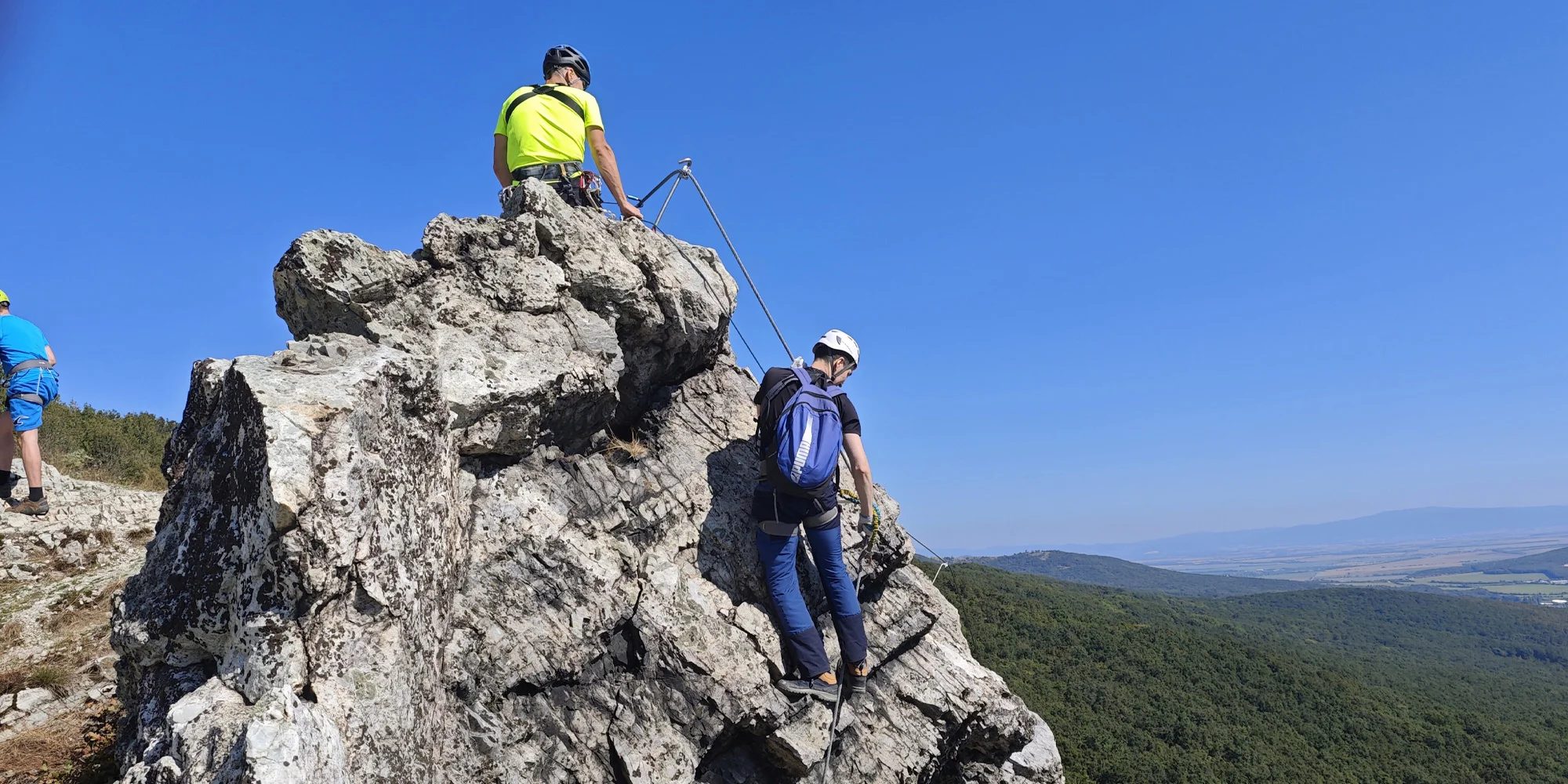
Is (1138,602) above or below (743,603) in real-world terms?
below

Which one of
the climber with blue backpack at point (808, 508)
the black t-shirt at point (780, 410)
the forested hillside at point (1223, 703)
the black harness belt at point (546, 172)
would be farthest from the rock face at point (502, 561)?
the forested hillside at point (1223, 703)

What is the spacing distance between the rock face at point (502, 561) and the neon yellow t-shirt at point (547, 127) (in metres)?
0.75

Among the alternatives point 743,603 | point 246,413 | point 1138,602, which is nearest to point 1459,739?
point 1138,602

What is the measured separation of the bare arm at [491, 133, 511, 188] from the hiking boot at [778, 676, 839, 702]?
270 inches

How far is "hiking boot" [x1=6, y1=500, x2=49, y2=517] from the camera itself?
11.3 metres

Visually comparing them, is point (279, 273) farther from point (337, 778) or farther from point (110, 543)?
point (110, 543)

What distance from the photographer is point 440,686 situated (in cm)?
592

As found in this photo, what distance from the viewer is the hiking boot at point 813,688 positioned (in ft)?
23.5

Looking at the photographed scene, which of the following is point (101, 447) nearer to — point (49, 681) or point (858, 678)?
point (49, 681)

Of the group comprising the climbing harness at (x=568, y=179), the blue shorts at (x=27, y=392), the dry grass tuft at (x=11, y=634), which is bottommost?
the dry grass tuft at (x=11, y=634)

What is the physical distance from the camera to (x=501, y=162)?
953 cm

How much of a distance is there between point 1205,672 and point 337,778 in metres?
92.3

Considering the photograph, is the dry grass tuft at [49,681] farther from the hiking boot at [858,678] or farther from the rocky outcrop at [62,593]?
the hiking boot at [858,678]

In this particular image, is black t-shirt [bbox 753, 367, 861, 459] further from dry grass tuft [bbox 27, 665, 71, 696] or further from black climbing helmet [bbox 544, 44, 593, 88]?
dry grass tuft [bbox 27, 665, 71, 696]
